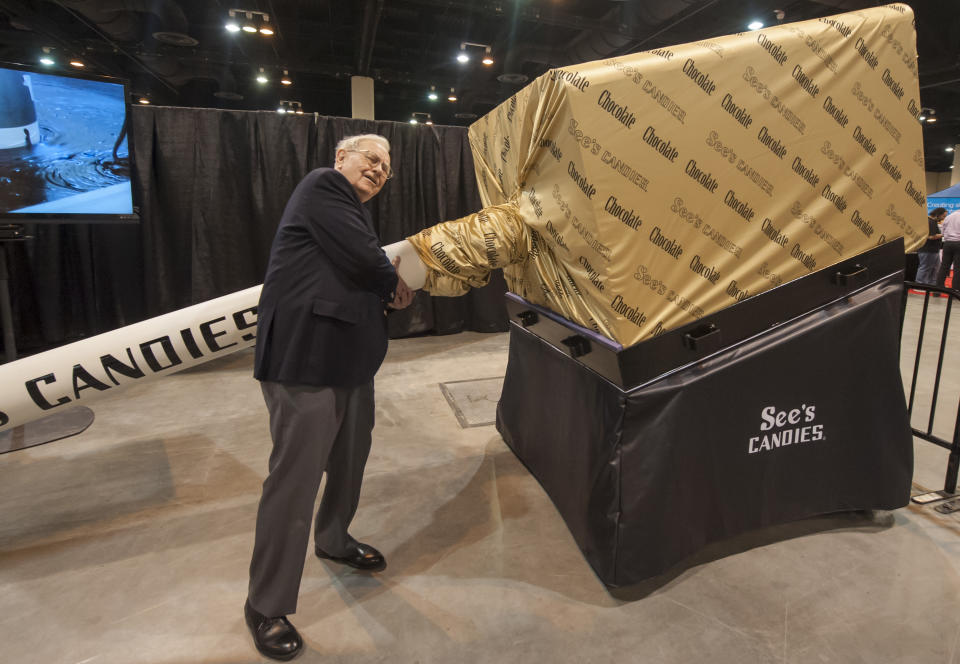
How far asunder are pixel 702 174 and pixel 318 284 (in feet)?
4.05

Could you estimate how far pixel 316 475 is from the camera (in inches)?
61.5

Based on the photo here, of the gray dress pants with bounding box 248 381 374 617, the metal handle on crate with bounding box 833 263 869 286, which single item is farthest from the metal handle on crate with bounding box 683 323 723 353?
the gray dress pants with bounding box 248 381 374 617

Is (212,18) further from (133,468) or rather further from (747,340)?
(747,340)

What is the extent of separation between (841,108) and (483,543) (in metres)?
2.05

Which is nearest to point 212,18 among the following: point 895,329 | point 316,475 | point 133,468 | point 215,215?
point 215,215

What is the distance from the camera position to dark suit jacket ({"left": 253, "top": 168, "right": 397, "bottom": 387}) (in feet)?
4.79

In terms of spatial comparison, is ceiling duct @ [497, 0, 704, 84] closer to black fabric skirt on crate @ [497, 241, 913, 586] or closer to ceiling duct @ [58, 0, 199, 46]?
ceiling duct @ [58, 0, 199, 46]

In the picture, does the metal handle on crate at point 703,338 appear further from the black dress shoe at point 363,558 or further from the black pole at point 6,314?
the black pole at point 6,314

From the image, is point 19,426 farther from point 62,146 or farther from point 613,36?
point 613,36

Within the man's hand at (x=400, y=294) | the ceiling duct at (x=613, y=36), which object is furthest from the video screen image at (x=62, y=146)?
the ceiling duct at (x=613, y=36)

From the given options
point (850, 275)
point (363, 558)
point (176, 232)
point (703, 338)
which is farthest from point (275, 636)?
point (176, 232)

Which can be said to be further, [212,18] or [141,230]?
[212,18]

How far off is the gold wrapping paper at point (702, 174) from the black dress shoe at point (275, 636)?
1.19 m

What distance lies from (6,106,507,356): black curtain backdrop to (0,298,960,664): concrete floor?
207 cm
